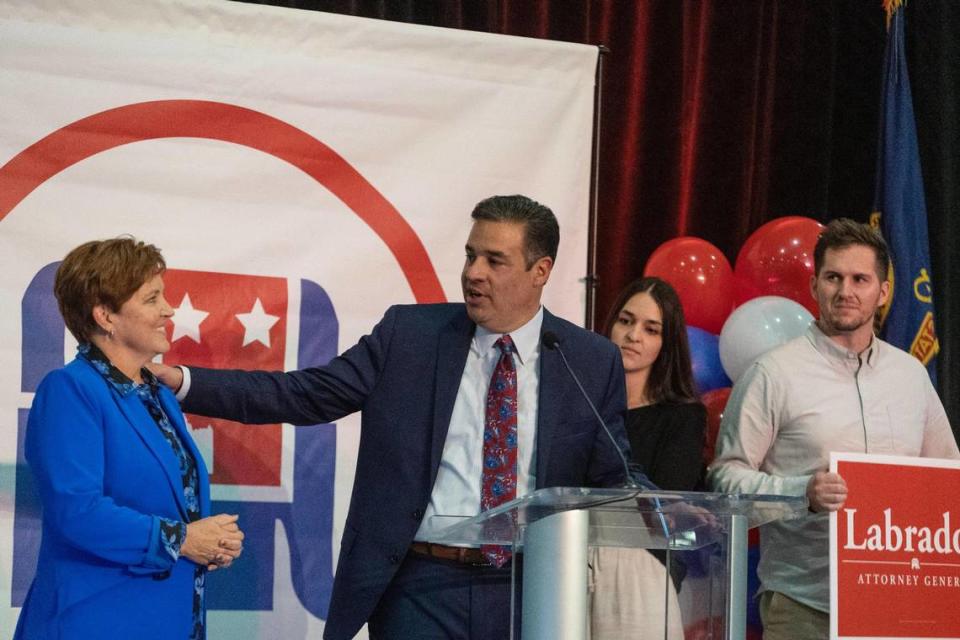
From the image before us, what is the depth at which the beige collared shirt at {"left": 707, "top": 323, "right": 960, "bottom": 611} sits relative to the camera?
11.2ft

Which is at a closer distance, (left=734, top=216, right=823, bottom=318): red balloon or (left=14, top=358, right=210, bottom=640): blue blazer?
(left=14, top=358, right=210, bottom=640): blue blazer

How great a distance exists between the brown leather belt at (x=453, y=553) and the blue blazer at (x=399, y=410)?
0.05 m

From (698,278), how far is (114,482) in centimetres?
237

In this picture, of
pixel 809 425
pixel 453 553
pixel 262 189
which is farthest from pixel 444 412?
pixel 262 189

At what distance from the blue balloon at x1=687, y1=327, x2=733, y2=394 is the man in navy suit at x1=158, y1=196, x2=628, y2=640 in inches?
49.1

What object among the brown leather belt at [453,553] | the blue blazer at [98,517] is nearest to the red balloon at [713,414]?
the brown leather belt at [453,553]

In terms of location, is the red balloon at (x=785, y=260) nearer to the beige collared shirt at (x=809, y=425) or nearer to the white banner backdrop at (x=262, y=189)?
the white banner backdrop at (x=262, y=189)

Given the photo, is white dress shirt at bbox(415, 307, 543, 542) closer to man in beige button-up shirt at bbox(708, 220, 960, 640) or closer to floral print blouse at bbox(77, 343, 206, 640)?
floral print blouse at bbox(77, 343, 206, 640)

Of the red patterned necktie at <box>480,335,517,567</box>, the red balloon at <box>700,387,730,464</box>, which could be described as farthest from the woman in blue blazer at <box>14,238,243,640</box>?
the red balloon at <box>700,387,730,464</box>

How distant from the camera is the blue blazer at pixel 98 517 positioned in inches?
100

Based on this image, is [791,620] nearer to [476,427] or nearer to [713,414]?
[713,414]

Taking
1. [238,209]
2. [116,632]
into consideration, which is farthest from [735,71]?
[116,632]

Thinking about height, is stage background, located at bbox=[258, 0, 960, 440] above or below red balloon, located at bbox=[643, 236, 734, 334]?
above

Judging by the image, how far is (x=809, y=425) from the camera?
11.2 feet
